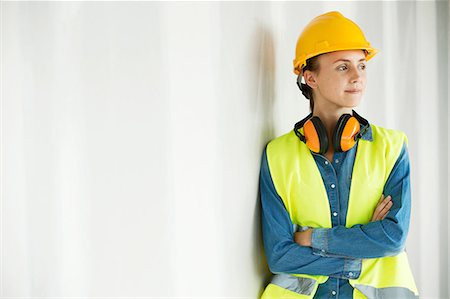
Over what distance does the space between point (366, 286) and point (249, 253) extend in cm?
40

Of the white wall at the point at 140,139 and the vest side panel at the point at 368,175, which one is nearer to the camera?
the white wall at the point at 140,139

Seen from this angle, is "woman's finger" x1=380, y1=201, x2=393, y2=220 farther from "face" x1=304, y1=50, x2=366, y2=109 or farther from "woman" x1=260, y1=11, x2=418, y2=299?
"face" x1=304, y1=50, x2=366, y2=109

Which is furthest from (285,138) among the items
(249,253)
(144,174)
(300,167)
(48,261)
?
(48,261)

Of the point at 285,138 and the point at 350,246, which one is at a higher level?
the point at 285,138

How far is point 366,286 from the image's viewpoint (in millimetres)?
2006

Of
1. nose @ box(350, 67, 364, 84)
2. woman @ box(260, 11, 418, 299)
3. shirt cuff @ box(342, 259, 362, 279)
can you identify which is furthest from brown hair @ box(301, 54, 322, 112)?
shirt cuff @ box(342, 259, 362, 279)

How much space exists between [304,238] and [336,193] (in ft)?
0.60

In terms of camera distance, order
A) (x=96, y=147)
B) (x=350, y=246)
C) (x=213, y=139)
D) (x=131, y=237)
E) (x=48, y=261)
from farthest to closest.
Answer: (x=350, y=246) < (x=213, y=139) < (x=131, y=237) < (x=96, y=147) < (x=48, y=261)

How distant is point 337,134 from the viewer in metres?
2.03

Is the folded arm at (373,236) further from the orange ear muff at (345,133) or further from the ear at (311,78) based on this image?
the ear at (311,78)

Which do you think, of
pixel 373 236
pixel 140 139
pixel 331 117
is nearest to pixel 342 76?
pixel 331 117

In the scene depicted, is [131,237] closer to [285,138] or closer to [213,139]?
[213,139]

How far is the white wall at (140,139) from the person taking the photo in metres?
1.22

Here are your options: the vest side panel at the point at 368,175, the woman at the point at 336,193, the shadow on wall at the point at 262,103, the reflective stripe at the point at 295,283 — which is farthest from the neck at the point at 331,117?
the reflective stripe at the point at 295,283
